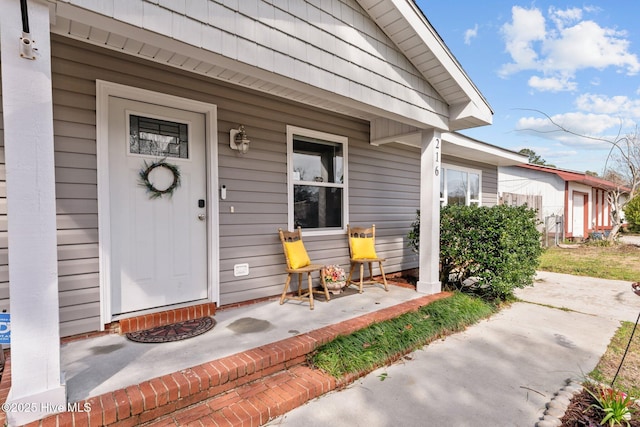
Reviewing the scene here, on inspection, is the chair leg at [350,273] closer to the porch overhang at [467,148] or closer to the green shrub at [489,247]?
the green shrub at [489,247]

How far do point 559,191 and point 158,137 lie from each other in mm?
14922

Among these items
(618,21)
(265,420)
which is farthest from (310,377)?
(618,21)

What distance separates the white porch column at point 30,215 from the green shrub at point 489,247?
4.16m

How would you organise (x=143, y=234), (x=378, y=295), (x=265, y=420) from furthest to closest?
(x=378, y=295) < (x=143, y=234) < (x=265, y=420)

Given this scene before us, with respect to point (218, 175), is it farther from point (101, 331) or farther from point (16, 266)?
point (16, 266)

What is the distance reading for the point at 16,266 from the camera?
160 cm

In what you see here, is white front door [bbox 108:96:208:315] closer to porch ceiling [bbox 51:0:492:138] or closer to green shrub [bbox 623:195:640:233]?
porch ceiling [bbox 51:0:492:138]

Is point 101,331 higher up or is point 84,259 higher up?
point 84,259

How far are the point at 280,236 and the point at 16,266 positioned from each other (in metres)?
2.35

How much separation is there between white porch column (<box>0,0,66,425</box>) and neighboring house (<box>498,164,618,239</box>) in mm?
13345

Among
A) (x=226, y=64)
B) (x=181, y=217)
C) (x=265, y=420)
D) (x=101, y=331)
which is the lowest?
(x=265, y=420)

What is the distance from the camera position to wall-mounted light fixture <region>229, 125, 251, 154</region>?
3443 millimetres

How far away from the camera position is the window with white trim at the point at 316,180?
411 centimetres

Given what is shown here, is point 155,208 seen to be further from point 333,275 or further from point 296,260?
point 333,275
